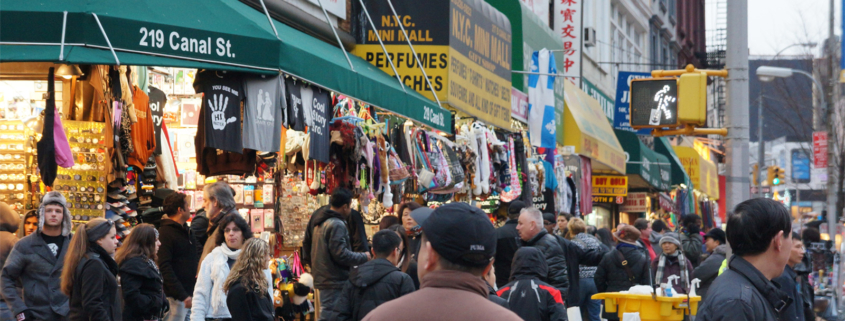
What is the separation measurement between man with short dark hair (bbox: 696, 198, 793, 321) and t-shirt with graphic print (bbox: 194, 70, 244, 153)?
5.21m

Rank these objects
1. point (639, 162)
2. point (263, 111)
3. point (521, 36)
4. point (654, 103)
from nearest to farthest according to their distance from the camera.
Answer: point (263, 111)
point (654, 103)
point (521, 36)
point (639, 162)

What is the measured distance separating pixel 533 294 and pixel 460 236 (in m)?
4.73

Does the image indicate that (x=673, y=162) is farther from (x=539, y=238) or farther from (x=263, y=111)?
(x=263, y=111)

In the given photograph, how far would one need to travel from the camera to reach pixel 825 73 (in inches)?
1156

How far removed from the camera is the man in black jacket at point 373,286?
707cm

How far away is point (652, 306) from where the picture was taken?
9.53 m

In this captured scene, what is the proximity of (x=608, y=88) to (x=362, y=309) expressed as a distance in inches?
1021

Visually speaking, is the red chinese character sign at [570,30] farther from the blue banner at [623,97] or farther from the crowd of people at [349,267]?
the crowd of people at [349,267]

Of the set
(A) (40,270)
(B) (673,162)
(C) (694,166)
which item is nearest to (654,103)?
(A) (40,270)

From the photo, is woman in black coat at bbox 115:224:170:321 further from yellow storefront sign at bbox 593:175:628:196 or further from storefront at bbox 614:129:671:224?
storefront at bbox 614:129:671:224

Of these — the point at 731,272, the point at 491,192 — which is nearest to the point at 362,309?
the point at 731,272

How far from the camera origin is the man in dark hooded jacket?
25.4 feet

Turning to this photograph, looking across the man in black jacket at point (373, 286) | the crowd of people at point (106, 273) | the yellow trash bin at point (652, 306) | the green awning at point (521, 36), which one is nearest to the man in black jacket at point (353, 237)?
the crowd of people at point (106, 273)

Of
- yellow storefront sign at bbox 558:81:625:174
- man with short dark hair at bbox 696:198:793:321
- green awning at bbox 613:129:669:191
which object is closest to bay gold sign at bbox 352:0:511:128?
yellow storefront sign at bbox 558:81:625:174
